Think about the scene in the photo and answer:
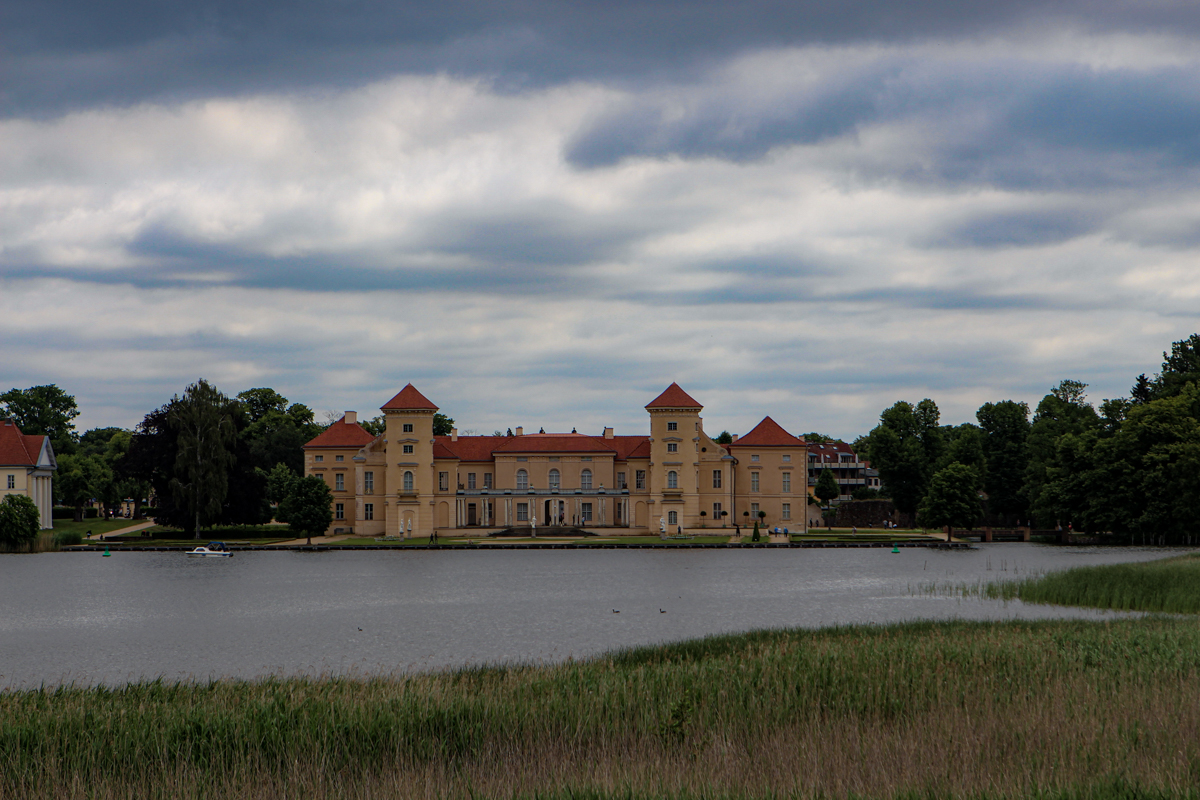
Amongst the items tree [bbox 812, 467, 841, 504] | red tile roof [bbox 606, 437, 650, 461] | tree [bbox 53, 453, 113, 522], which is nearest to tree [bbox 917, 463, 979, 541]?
red tile roof [bbox 606, 437, 650, 461]

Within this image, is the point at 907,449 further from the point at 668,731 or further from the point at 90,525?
the point at 668,731

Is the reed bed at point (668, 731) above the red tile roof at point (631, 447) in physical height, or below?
below

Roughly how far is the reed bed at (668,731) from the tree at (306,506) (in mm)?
57583

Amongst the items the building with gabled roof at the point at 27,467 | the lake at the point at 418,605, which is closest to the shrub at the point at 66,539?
the building with gabled roof at the point at 27,467

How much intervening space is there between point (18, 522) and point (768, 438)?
50.5 metres

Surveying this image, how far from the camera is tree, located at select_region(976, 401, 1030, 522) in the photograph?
88.0 meters

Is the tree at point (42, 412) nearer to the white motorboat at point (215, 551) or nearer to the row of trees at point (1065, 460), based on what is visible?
the white motorboat at point (215, 551)

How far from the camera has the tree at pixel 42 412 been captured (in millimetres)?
106250

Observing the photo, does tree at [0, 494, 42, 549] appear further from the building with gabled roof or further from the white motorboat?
the building with gabled roof

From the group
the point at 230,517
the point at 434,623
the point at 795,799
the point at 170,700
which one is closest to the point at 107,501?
the point at 230,517

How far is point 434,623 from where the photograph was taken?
30.5 metres

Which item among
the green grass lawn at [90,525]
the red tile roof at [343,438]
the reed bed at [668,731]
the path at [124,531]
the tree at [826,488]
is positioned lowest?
the path at [124,531]

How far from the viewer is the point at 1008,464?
88250 mm

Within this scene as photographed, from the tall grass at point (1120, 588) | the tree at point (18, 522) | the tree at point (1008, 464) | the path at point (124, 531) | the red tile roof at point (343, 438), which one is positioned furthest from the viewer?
the tree at point (1008, 464)
